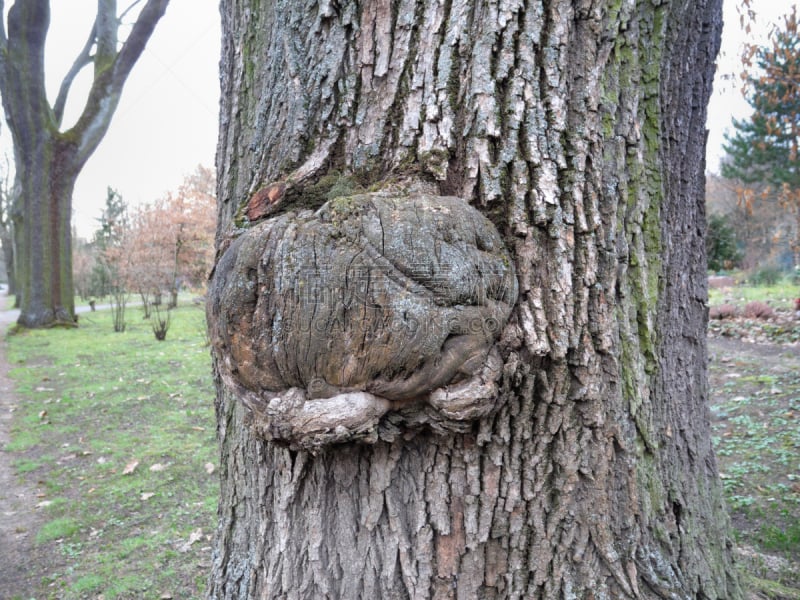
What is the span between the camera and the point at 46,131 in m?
13.9

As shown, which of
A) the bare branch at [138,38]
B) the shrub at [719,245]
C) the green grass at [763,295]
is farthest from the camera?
the shrub at [719,245]

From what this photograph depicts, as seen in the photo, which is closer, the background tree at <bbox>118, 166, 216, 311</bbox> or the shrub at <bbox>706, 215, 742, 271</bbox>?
the background tree at <bbox>118, 166, 216, 311</bbox>

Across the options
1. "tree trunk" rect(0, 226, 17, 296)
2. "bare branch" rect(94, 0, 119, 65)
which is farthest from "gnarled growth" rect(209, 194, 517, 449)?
"tree trunk" rect(0, 226, 17, 296)

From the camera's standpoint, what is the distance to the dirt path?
333cm

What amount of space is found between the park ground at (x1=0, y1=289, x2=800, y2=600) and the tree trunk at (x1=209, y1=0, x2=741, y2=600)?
4.79 ft

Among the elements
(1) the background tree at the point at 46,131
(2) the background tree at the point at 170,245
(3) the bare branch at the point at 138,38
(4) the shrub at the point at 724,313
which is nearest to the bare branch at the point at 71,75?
(1) the background tree at the point at 46,131

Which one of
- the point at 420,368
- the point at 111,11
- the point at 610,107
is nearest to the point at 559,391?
the point at 420,368

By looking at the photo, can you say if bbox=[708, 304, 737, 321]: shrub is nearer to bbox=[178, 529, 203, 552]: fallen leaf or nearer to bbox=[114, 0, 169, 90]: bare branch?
bbox=[178, 529, 203, 552]: fallen leaf

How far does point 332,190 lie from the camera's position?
1.57 metres

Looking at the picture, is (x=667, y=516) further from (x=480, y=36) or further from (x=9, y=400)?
(x=9, y=400)

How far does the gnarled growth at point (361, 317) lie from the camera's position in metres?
1.31

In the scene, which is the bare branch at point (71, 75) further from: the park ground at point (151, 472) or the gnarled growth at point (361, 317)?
the gnarled growth at point (361, 317)

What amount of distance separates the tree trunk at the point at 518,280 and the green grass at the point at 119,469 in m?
2.17

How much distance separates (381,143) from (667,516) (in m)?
1.49
